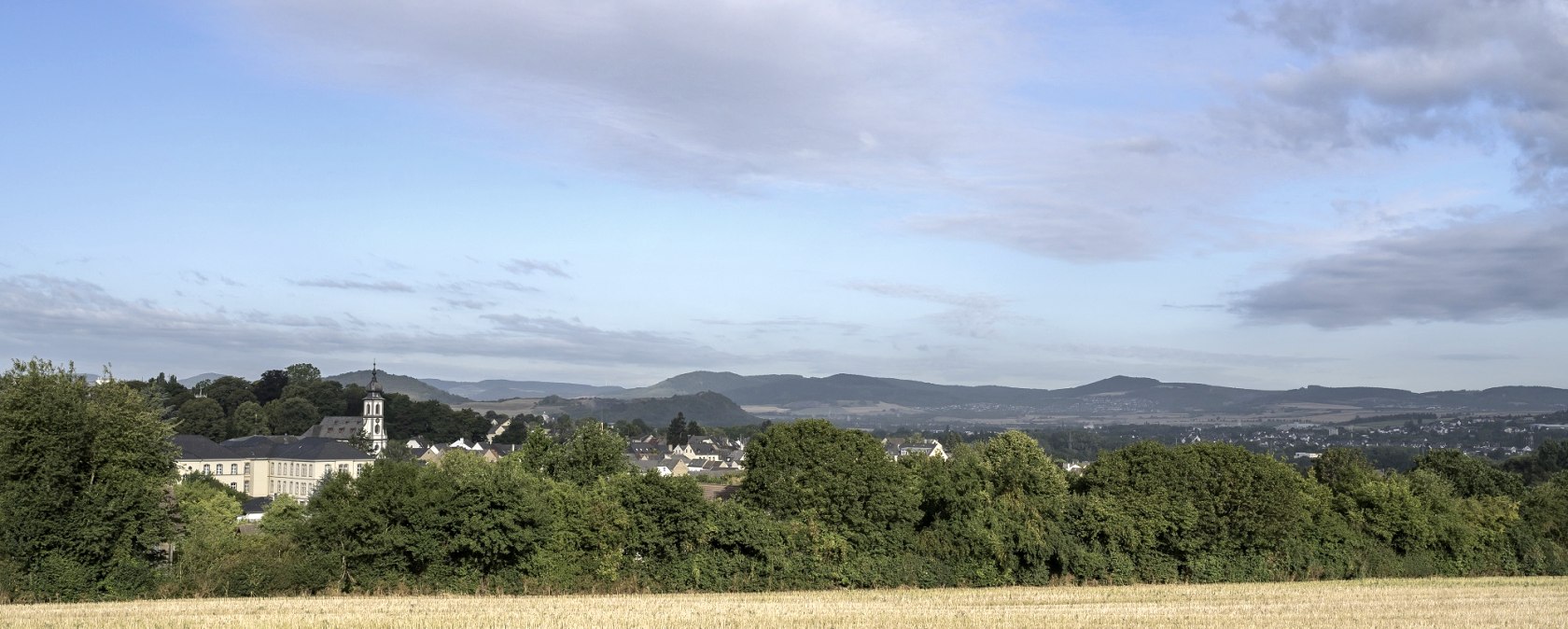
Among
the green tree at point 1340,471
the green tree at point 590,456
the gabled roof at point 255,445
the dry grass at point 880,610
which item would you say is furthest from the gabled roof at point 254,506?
the green tree at point 1340,471

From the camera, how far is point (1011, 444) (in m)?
68.1

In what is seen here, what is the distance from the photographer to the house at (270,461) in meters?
143

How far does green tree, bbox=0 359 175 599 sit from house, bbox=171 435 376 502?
10920 cm

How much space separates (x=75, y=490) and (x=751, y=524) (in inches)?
840

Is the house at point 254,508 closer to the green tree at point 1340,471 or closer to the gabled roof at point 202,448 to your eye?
the gabled roof at point 202,448

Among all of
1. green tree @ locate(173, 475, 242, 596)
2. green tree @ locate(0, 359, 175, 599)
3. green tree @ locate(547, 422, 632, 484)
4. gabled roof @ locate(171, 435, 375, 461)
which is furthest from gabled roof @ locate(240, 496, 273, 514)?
green tree @ locate(0, 359, 175, 599)

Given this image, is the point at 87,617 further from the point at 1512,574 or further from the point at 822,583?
the point at 1512,574

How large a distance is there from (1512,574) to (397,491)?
46.2 metres

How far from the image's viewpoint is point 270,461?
494 ft

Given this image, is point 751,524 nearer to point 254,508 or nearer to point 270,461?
point 254,508

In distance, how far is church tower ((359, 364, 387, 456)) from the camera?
626ft

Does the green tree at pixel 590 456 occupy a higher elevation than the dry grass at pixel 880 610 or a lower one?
higher

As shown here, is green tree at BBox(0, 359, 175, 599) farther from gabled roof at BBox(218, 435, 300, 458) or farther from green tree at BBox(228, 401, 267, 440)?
green tree at BBox(228, 401, 267, 440)

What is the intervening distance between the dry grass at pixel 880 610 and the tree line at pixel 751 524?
2.84 metres
